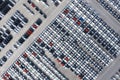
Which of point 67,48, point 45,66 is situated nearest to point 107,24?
point 67,48

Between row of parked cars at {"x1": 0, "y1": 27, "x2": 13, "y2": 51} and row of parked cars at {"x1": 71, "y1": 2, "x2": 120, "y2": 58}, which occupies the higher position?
row of parked cars at {"x1": 71, "y1": 2, "x2": 120, "y2": 58}

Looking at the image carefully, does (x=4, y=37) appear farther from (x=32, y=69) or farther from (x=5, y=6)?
(x=32, y=69)

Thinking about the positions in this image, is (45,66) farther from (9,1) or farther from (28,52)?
(9,1)

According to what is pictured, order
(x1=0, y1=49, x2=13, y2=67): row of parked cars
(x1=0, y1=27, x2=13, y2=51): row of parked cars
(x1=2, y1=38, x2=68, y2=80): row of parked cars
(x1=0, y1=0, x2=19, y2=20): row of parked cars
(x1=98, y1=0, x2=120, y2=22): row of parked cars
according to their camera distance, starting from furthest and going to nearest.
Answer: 1. (x1=98, y1=0, x2=120, y2=22): row of parked cars
2. (x1=0, y1=0, x2=19, y2=20): row of parked cars
3. (x1=0, y1=27, x2=13, y2=51): row of parked cars
4. (x1=2, y1=38, x2=68, y2=80): row of parked cars
5. (x1=0, y1=49, x2=13, y2=67): row of parked cars

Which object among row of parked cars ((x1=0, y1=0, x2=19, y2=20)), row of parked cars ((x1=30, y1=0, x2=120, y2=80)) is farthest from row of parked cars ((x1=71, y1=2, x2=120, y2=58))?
row of parked cars ((x1=0, y1=0, x2=19, y2=20))

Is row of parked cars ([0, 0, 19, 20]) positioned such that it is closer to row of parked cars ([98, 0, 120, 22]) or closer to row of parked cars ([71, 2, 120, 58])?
row of parked cars ([71, 2, 120, 58])

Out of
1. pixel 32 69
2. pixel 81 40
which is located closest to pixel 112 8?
pixel 81 40

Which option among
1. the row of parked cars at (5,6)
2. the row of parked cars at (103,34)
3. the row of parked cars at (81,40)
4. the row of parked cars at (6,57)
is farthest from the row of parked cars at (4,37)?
the row of parked cars at (103,34)
